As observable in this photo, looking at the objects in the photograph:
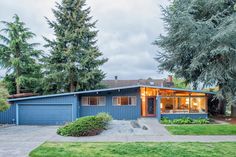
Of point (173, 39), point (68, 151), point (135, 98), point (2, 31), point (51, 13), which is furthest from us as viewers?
point (51, 13)

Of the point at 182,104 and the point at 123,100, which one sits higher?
the point at 123,100

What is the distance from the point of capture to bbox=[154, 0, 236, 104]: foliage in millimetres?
18594

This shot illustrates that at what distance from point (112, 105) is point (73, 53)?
7.51 meters

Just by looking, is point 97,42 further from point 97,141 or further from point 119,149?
point 119,149

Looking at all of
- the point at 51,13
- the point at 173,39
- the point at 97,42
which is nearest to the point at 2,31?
the point at 51,13

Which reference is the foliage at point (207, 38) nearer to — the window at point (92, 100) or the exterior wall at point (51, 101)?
the window at point (92, 100)

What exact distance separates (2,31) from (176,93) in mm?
19597

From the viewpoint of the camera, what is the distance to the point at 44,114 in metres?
22.6

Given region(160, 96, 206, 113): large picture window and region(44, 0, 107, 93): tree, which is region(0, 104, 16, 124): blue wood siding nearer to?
region(44, 0, 107, 93): tree

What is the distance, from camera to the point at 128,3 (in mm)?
19359

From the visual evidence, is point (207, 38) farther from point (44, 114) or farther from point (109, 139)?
point (44, 114)

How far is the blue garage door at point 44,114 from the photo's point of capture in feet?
74.0

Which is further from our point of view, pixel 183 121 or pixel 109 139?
pixel 183 121

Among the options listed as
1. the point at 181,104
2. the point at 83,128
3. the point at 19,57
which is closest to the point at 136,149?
the point at 83,128
